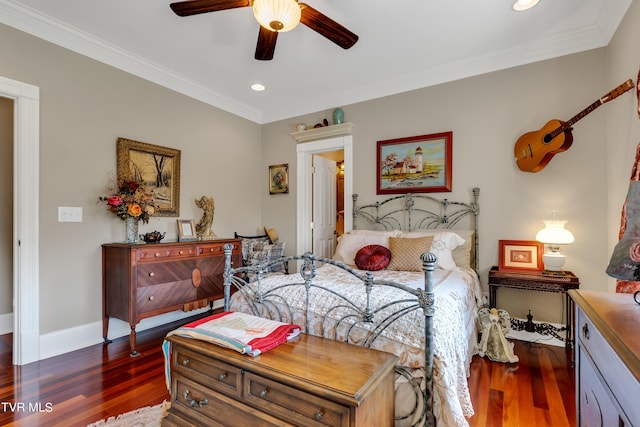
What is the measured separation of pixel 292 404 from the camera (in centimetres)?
125

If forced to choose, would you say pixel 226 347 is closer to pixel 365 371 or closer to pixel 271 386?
pixel 271 386

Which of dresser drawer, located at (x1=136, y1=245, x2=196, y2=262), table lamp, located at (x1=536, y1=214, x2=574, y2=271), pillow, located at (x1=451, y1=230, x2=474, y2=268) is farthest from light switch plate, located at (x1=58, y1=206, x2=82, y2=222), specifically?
table lamp, located at (x1=536, y1=214, x2=574, y2=271)

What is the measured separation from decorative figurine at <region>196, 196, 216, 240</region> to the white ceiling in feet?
4.49

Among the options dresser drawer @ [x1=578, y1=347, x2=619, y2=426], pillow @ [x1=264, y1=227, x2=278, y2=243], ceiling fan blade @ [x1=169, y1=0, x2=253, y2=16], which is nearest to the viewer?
dresser drawer @ [x1=578, y1=347, x2=619, y2=426]

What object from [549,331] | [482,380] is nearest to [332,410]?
[482,380]

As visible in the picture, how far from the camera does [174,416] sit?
5.29 feet

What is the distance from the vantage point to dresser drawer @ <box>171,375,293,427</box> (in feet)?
4.41

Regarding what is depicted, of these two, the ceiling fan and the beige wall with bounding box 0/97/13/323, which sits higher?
the ceiling fan

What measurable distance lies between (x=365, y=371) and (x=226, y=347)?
69 centimetres

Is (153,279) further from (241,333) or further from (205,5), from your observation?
(205,5)

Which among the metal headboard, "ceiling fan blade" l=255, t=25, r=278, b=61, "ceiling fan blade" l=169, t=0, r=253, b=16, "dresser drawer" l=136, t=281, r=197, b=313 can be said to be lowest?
"dresser drawer" l=136, t=281, r=197, b=313

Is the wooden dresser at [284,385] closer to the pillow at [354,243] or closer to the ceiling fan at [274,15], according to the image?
the pillow at [354,243]

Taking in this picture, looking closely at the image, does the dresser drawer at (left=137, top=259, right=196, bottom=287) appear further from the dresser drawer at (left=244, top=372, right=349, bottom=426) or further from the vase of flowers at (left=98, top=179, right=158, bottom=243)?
the dresser drawer at (left=244, top=372, right=349, bottom=426)

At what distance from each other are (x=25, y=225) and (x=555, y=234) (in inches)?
177
